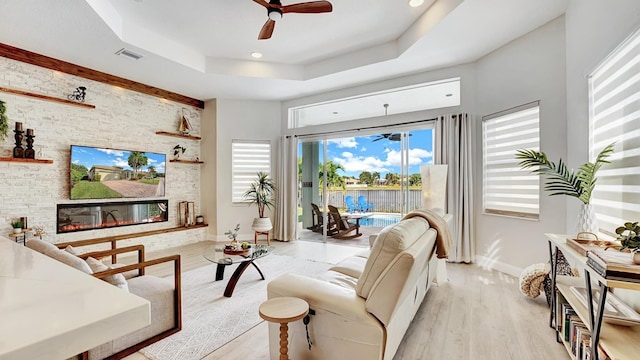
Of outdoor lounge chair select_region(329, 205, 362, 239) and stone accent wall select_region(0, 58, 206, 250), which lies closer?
stone accent wall select_region(0, 58, 206, 250)

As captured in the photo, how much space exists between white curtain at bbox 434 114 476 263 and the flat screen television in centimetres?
508

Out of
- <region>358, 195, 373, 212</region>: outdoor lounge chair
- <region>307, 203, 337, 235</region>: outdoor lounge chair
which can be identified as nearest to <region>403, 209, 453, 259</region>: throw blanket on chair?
<region>358, 195, 373, 212</region>: outdoor lounge chair

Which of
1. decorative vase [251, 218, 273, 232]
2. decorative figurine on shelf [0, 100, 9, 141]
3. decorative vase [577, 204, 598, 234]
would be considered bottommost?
decorative vase [251, 218, 273, 232]

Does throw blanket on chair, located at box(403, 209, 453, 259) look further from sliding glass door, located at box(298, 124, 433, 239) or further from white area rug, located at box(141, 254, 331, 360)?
sliding glass door, located at box(298, 124, 433, 239)

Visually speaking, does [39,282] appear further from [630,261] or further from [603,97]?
[603,97]

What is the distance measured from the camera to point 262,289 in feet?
10.8

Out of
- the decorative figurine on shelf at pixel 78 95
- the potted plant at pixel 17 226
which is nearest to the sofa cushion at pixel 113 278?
the potted plant at pixel 17 226

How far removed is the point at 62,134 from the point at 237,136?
278cm

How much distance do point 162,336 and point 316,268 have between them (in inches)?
91.8

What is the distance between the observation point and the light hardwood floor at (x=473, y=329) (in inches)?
82.3

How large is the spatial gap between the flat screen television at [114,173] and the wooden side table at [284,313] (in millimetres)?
4292

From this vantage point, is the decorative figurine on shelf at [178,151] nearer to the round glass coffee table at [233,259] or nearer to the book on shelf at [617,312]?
the round glass coffee table at [233,259]

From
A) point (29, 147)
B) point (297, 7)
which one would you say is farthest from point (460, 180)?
point (29, 147)

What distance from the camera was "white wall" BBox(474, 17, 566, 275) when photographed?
10.7 feet
